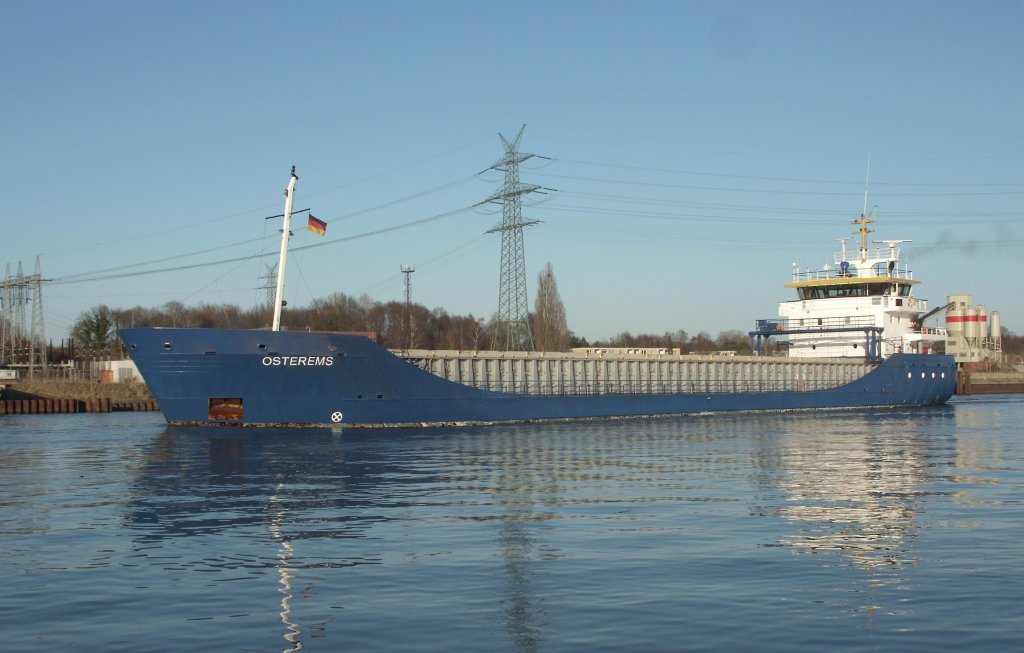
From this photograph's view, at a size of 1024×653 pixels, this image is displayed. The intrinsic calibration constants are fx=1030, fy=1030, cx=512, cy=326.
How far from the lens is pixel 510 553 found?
42.1 feet

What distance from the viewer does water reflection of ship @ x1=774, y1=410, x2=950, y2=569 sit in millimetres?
13250

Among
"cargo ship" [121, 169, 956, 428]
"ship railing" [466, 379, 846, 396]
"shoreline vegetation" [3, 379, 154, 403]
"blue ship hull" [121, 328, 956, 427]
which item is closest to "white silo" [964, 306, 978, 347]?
"cargo ship" [121, 169, 956, 428]

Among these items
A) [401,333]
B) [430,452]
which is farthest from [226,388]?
[401,333]

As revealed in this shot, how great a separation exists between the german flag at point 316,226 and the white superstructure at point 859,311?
31806mm

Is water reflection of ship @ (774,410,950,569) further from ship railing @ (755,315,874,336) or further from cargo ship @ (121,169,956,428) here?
ship railing @ (755,315,874,336)

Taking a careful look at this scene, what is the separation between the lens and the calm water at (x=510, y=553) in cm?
928

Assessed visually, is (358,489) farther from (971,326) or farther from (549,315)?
(971,326)

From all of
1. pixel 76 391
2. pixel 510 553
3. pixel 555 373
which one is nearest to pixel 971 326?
pixel 555 373

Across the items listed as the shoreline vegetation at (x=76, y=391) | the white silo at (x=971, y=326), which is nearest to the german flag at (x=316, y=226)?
the shoreline vegetation at (x=76, y=391)

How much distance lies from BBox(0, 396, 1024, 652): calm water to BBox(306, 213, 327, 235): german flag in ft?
41.7

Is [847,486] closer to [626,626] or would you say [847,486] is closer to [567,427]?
[626,626]

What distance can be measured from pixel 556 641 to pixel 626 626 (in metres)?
0.80

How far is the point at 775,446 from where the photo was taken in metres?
29.7

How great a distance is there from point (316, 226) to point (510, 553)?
25884 millimetres
